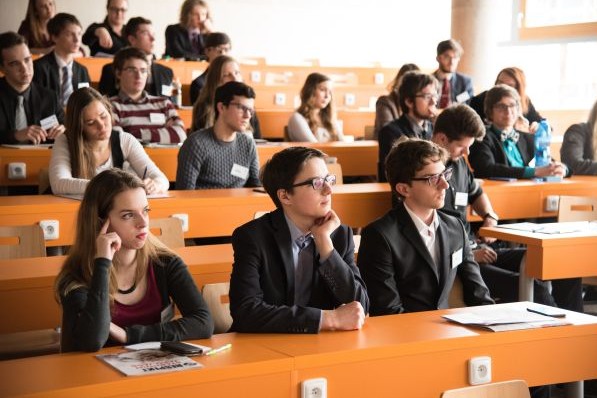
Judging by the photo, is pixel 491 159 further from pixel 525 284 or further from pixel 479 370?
pixel 479 370

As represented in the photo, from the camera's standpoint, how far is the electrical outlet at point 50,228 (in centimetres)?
426

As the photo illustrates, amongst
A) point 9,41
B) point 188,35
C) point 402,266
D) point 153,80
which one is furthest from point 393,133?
point 188,35

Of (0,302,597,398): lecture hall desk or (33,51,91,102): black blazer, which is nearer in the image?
(0,302,597,398): lecture hall desk

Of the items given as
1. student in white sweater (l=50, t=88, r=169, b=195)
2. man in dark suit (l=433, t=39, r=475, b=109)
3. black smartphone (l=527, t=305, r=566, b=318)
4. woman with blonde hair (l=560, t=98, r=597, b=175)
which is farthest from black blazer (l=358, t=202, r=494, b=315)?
man in dark suit (l=433, t=39, r=475, b=109)

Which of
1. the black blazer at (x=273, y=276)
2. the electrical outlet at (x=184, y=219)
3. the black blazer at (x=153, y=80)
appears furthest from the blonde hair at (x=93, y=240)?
the black blazer at (x=153, y=80)

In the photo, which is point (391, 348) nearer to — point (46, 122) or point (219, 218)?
point (219, 218)

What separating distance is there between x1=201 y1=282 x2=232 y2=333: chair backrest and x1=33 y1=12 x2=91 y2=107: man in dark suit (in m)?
4.28

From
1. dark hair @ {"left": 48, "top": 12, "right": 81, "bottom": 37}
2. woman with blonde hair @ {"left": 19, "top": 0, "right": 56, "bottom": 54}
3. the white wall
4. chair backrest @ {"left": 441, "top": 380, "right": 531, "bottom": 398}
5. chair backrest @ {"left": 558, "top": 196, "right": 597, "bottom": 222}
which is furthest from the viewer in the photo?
the white wall

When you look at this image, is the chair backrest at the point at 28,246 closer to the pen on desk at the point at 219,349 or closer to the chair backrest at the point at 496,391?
the pen on desk at the point at 219,349

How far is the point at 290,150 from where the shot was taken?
286cm

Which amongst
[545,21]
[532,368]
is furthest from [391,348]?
[545,21]

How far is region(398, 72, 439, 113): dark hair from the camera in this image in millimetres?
5559

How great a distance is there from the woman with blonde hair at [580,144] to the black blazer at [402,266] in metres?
3.16

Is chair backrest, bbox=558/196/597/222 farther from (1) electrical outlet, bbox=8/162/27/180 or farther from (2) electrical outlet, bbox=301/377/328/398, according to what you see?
(1) electrical outlet, bbox=8/162/27/180
